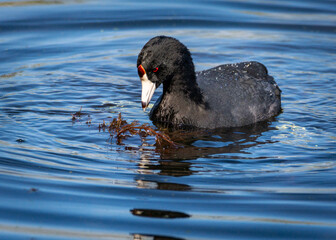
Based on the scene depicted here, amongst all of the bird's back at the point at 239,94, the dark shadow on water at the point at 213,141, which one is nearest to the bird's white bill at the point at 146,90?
the dark shadow on water at the point at 213,141

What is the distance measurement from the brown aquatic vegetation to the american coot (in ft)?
0.99

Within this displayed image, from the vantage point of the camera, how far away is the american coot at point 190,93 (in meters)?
6.86

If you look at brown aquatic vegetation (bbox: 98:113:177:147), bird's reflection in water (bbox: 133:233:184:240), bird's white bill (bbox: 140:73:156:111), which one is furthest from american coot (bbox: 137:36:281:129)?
bird's reflection in water (bbox: 133:233:184:240)

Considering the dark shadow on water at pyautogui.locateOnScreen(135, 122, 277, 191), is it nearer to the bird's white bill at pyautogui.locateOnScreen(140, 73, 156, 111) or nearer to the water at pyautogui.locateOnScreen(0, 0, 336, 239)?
the water at pyautogui.locateOnScreen(0, 0, 336, 239)

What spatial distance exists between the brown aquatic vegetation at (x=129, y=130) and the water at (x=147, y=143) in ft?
0.44

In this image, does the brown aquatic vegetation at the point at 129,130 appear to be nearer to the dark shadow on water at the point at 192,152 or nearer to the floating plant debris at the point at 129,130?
the floating plant debris at the point at 129,130

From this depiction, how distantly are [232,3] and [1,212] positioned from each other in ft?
32.7

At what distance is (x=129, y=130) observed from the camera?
6.76 m

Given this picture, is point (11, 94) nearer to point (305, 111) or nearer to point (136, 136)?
point (136, 136)

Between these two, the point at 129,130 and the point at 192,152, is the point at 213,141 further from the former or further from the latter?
the point at 129,130

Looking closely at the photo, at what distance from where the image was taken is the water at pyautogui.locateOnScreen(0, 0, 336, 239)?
452cm

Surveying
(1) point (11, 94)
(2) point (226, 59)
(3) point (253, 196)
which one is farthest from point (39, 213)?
(2) point (226, 59)

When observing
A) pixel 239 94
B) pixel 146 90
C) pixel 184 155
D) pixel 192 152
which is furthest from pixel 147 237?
pixel 239 94

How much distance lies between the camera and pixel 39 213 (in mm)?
4590
